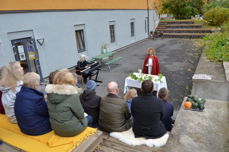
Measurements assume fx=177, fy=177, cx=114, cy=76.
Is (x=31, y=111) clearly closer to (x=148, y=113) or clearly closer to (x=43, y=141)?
(x=43, y=141)

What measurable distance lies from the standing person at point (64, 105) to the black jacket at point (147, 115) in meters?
0.89

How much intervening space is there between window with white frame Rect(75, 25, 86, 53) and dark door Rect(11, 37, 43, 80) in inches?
117

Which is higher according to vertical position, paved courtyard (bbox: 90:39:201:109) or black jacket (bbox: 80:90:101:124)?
black jacket (bbox: 80:90:101:124)

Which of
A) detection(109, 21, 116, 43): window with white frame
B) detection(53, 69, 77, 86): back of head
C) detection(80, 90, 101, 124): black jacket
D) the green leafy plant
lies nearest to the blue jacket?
detection(53, 69, 77, 86): back of head

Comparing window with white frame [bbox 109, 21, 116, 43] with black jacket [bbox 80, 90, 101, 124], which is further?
window with white frame [bbox 109, 21, 116, 43]

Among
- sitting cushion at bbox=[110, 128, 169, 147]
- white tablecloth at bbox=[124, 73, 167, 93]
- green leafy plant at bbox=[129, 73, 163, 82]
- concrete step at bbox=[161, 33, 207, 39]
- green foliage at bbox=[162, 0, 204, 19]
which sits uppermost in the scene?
green foliage at bbox=[162, 0, 204, 19]

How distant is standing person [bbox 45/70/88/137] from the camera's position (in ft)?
8.01

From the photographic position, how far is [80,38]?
10.2 metres

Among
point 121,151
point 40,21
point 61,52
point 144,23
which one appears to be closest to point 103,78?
point 61,52

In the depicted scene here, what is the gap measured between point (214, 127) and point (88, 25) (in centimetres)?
885

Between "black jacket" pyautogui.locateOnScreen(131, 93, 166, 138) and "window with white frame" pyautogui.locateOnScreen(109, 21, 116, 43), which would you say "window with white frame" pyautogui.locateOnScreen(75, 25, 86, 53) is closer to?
"window with white frame" pyautogui.locateOnScreen(109, 21, 116, 43)

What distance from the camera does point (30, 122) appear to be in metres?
2.69

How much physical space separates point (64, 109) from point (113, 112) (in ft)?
3.04

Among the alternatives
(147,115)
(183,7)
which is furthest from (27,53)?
(183,7)
